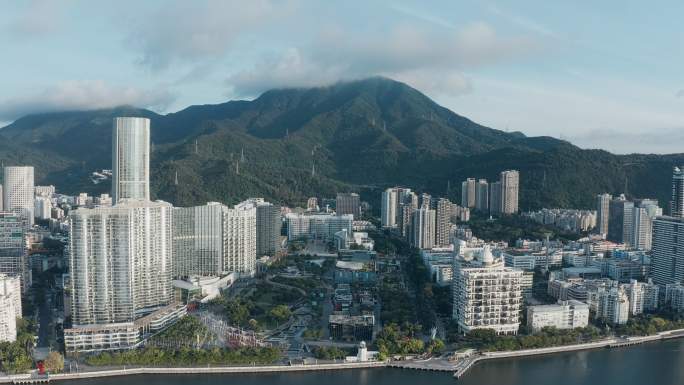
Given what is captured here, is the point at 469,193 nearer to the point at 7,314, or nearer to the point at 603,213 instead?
the point at 603,213

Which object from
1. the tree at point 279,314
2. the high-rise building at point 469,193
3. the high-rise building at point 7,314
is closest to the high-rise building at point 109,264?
the high-rise building at point 7,314

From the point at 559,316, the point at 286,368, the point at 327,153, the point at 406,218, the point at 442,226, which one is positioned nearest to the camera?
the point at 286,368

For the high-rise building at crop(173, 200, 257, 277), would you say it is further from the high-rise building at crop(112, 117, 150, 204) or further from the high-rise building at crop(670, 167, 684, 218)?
the high-rise building at crop(670, 167, 684, 218)

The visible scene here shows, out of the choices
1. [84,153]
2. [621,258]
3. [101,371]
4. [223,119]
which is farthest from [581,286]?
[223,119]

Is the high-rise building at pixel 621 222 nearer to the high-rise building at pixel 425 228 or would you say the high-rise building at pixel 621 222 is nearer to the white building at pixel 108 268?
the high-rise building at pixel 425 228

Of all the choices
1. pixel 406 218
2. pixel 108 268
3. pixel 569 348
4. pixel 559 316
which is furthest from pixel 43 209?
pixel 569 348

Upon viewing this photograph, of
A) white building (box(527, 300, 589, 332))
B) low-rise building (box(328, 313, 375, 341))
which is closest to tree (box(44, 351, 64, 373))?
low-rise building (box(328, 313, 375, 341))
